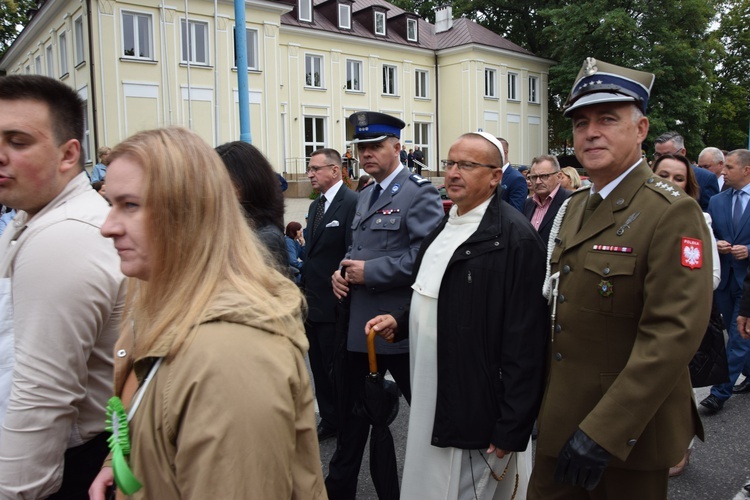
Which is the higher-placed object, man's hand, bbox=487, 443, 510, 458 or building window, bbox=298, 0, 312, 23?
building window, bbox=298, 0, 312, 23

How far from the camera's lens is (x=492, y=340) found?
2.72 m

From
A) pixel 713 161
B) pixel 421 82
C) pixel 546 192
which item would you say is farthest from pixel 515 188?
pixel 421 82

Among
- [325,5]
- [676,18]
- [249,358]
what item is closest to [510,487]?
[249,358]

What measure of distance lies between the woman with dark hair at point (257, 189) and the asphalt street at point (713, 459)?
1692 mm

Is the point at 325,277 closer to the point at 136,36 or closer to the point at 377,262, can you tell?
the point at 377,262

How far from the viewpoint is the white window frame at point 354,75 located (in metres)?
33.4

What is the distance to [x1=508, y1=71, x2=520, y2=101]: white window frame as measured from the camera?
39.3 metres

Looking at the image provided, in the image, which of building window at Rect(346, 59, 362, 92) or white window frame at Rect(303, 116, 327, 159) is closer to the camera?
white window frame at Rect(303, 116, 327, 159)

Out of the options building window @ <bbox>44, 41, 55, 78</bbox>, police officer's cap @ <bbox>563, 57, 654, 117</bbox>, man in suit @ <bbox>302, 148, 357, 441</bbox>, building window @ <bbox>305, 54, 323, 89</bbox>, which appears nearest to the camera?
police officer's cap @ <bbox>563, 57, 654, 117</bbox>

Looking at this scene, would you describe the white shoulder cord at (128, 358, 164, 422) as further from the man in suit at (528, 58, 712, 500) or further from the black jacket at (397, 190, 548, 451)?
the black jacket at (397, 190, 548, 451)

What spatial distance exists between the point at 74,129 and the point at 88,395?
979 mm

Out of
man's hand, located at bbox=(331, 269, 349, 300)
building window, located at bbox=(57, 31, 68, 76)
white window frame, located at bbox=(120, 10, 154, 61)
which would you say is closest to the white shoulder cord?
man's hand, located at bbox=(331, 269, 349, 300)

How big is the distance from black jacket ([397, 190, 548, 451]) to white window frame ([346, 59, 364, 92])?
31.8 meters

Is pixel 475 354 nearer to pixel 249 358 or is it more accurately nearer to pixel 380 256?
pixel 380 256
